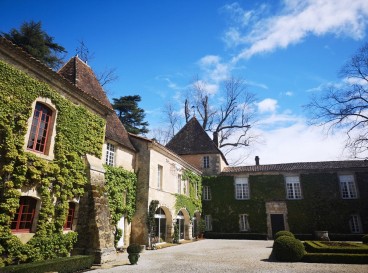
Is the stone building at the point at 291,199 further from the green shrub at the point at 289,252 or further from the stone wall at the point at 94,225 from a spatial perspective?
the stone wall at the point at 94,225

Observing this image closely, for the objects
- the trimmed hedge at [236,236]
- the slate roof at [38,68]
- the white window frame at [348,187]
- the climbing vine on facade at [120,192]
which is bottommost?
the trimmed hedge at [236,236]

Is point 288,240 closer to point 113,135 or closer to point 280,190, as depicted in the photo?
point 113,135

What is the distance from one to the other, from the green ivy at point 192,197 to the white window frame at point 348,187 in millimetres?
13722

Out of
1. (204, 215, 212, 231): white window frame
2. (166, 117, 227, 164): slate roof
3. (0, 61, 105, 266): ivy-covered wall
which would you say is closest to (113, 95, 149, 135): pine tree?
(166, 117, 227, 164): slate roof

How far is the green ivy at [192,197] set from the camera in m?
21.3

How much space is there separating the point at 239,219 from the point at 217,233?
8.83ft

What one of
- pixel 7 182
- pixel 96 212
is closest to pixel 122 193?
pixel 96 212

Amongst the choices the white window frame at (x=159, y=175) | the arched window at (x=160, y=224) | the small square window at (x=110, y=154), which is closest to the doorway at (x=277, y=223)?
the arched window at (x=160, y=224)

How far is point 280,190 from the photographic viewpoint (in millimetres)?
26047

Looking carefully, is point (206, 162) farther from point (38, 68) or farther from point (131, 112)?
point (38, 68)

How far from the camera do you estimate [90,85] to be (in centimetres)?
1567

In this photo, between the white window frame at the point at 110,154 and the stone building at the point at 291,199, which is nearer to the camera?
the white window frame at the point at 110,154

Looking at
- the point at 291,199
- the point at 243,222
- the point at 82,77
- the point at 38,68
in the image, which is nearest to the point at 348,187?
the point at 291,199

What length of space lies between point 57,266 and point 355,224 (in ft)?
83.3
